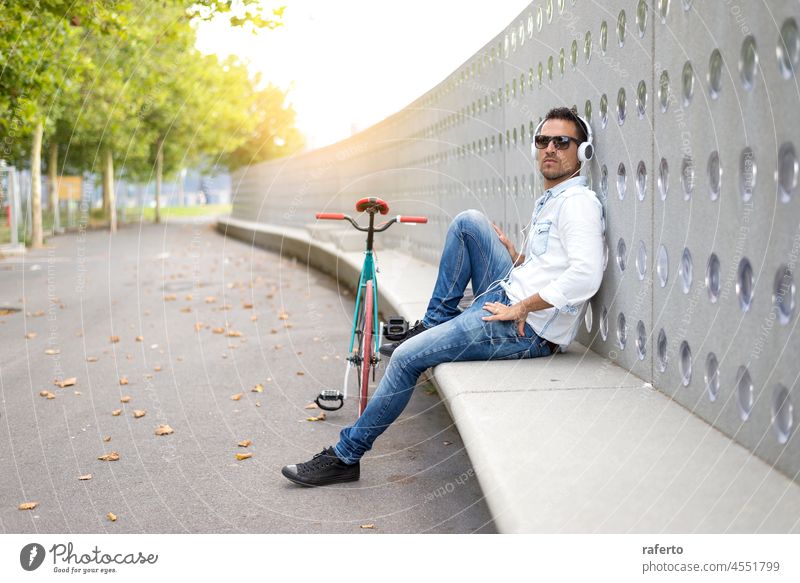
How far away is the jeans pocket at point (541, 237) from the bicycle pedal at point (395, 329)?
128 centimetres

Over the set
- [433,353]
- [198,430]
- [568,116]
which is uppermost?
[568,116]

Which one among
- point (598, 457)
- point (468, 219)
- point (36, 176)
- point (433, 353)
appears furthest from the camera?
point (36, 176)

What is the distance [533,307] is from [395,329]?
146 centimetres

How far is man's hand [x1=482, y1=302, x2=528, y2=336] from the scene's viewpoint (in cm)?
502

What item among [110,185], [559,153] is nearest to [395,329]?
[559,153]

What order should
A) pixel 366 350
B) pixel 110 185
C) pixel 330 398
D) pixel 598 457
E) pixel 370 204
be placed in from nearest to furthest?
pixel 598 457 → pixel 366 350 → pixel 370 204 → pixel 330 398 → pixel 110 185

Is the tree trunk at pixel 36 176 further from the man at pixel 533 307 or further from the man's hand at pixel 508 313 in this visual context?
the man's hand at pixel 508 313

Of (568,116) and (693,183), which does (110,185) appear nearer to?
(568,116)

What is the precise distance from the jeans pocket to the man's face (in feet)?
1.05

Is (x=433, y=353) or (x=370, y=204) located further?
(x=370, y=204)

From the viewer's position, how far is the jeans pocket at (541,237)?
5.20m

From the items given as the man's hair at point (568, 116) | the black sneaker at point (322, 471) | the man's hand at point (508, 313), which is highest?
the man's hair at point (568, 116)

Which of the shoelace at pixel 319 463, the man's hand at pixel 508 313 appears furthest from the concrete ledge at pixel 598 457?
the shoelace at pixel 319 463

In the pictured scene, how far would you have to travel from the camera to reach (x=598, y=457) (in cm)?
358
